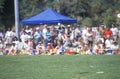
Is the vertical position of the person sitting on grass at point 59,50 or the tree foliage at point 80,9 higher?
the tree foliage at point 80,9

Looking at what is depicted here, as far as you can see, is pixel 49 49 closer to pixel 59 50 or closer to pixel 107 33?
pixel 59 50

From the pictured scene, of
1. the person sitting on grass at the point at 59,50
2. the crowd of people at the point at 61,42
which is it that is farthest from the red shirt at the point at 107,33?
the person sitting on grass at the point at 59,50

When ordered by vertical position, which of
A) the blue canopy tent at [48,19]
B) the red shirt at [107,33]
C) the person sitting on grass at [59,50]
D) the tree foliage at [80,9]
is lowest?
the person sitting on grass at [59,50]

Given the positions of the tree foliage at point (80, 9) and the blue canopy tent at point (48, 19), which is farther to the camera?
the tree foliage at point (80, 9)

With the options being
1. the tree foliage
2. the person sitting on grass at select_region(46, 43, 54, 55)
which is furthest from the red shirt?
the tree foliage

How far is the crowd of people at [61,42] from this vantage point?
23.4m

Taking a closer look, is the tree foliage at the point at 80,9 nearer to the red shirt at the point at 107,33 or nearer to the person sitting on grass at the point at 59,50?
the red shirt at the point at 107,33

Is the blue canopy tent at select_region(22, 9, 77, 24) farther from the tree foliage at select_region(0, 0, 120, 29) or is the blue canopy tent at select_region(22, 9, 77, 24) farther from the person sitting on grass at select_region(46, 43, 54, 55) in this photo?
the tree foliage at select_region(0, 0, 120, 29)

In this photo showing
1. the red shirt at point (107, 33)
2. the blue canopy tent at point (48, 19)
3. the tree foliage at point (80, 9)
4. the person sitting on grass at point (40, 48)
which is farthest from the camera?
the tree foliage at point (80, 9)

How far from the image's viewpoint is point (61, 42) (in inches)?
1013

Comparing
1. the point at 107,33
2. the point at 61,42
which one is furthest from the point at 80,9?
the point at 107,33

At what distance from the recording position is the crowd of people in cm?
2341

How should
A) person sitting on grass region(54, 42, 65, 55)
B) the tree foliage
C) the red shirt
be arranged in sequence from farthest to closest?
1. the tree foliage
2. the red shirt
3. person sitting on grass region(54, 42, 65, 55)

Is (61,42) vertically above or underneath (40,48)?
above
